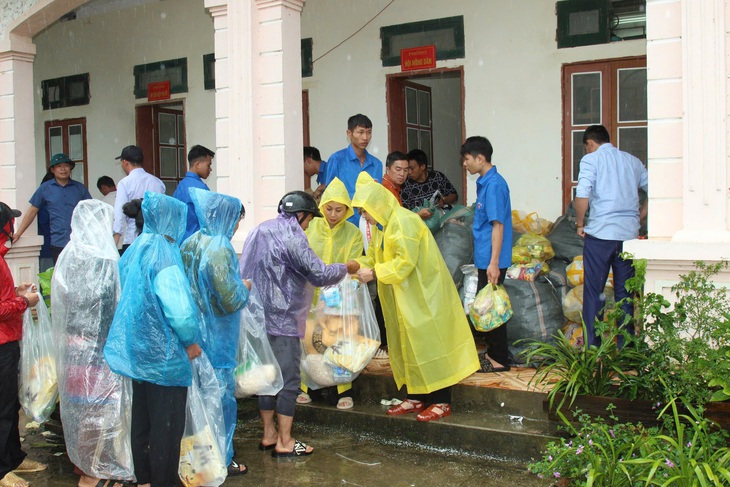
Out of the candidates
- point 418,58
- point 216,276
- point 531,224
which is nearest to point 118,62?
point 418,58

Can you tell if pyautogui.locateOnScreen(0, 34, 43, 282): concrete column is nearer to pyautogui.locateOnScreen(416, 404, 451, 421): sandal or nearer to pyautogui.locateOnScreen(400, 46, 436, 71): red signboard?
pyautogui.locateOnScreen(400, 46, 436, 71): red signboard

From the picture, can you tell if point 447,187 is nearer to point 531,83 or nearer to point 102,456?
point 531,83

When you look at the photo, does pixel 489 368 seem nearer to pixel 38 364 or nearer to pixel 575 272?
pixel 575 272

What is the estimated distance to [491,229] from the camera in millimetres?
5527

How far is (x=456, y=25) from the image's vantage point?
795 centimetres

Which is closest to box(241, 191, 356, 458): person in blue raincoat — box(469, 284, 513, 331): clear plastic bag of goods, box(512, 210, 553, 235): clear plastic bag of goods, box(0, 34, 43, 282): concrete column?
box(469, 284, 513, 331): clear plastic bag of goods

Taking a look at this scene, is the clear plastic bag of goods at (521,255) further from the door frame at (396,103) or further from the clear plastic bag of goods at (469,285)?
the door frame at (396,103)

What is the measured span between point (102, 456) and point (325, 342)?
1.57m

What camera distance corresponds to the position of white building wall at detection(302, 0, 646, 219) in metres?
7.56

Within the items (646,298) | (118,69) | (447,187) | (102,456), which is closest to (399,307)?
(646,298)

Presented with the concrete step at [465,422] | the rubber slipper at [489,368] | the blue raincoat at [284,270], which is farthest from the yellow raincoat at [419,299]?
the rubber slipper at [489,368]

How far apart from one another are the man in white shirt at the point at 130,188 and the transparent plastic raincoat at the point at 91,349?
2439 millimetres

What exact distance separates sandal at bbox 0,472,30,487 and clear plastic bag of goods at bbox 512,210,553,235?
4.60 m

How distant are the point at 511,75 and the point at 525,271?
2.52m
